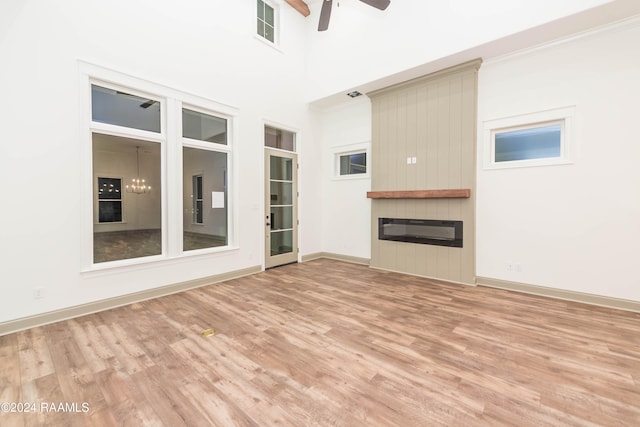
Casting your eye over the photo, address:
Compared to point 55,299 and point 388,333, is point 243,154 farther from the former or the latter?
point 388,333

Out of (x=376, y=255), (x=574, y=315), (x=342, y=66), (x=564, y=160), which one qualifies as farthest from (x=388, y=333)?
(x=342, y=66)

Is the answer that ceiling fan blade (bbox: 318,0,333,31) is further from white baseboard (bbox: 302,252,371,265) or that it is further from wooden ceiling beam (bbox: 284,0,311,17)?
white baseboard (bbox: 302,252,371,265)

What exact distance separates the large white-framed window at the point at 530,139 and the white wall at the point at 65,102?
453cm

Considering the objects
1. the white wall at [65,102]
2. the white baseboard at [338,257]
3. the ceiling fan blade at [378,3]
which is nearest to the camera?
the white wall at [65,102]

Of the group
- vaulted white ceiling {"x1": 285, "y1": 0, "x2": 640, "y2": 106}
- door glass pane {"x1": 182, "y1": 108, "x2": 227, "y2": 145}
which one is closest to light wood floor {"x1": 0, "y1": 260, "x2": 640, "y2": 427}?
door glass pane {"x1": 182, "y1": 108, "x2": 227, "y2": 145}

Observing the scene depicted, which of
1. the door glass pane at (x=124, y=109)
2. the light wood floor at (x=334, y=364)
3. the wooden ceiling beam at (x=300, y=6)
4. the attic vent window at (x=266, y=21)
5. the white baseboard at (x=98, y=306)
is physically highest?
the wooden ceiling beam at (x=300, y=6)

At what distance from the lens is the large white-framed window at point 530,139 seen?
369 cm

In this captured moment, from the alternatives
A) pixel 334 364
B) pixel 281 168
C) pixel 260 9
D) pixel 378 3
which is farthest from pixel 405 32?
pixel 334 364

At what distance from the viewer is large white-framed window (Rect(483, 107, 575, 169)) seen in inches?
145

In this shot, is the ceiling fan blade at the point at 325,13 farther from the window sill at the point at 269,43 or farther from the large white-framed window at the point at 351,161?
the large white-framed window at the point at 351,161

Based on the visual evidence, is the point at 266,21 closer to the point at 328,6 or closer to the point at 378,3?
the point at 328,6

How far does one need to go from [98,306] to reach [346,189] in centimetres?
475

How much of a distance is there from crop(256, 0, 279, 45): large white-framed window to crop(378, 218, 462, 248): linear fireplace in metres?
4.45

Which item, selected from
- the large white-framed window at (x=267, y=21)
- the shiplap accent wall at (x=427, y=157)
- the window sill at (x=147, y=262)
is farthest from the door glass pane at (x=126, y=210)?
the shiplap accent wall at (x=427, y=157)
